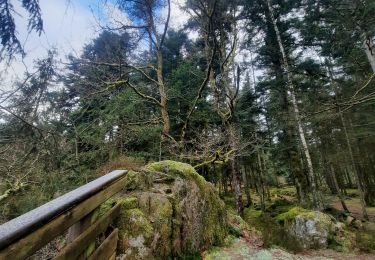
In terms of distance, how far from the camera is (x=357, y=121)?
16.4 metres

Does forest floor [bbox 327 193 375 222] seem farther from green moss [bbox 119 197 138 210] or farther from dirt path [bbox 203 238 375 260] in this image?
green moss [bbox 119 197 138 210]

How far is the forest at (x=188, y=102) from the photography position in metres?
3.49

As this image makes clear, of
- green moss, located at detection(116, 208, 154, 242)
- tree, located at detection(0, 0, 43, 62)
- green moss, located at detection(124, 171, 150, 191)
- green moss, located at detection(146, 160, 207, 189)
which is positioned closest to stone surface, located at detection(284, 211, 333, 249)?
green moss, located at detection(146, 160, 207, 189)

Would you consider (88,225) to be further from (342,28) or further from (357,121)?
(357,121)

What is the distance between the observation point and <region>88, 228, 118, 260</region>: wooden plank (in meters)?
1.75

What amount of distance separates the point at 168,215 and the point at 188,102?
29.7 feet

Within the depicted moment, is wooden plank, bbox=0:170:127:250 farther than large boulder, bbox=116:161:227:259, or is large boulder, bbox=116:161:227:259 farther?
large boulder, bbox=116:161:227:259

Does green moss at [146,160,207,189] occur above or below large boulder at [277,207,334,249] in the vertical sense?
above

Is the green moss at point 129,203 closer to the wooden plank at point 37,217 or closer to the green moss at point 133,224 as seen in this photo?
the green moss at point 133,224

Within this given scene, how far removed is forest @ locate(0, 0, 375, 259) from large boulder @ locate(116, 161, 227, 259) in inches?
21.8

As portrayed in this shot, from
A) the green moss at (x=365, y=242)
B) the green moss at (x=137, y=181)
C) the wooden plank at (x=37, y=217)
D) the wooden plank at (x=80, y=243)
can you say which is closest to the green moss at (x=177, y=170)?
the green moss at (x=137, y=181)

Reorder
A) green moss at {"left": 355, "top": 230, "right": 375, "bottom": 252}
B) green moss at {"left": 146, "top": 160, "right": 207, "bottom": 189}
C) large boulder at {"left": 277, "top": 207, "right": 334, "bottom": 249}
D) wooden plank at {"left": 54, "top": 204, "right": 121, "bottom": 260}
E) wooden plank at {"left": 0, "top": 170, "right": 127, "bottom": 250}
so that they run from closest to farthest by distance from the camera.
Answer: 1. wooden plank at {"left": 0, "top": 170, "right": 127, "bottom": 250}
2. wooden plank at {"left": 54, "top": 204, "right": 121, "bottom": 260}
3. green moss at {"left": 146, "top": 160, "right": 207, "bottom": 189}
4. green moss at {"left": 355, "top": 230, "right": 375, "bottom": 252}
5. large boulder at {"left": 277, "top": 207, "right": 334, "bottom": 249}

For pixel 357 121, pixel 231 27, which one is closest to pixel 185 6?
pixel 231 27

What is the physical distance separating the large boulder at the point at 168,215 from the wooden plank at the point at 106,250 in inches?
31.4
